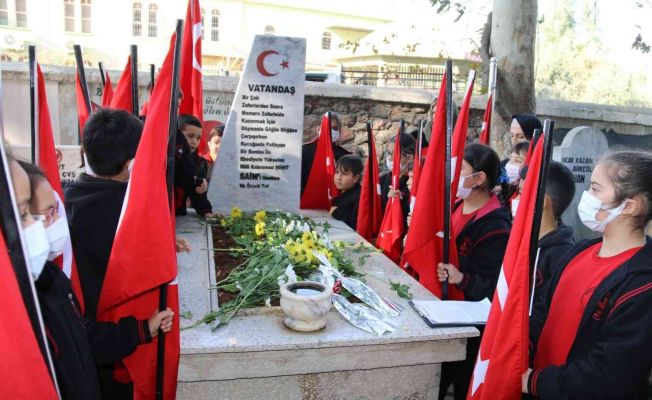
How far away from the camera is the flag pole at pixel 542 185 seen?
1.90m

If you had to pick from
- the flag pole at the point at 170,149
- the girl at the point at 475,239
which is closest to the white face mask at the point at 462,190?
the girl at the point at 475,239

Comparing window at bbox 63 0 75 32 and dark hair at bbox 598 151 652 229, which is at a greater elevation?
window at bbox 63 0 75 32

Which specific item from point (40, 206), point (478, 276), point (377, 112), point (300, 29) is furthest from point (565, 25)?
point (40, 206)

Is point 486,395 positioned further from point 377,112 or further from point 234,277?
point 377,112

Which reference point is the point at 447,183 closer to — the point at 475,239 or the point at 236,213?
the point at 475,239

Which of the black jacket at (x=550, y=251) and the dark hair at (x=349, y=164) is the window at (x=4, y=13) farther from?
the black jacket at (x=550, y=251)

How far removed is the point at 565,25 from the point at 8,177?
89.5 ft

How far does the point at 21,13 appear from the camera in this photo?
92.7 feet

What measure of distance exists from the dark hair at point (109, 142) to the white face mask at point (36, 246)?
0.88m

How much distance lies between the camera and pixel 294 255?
112 inches

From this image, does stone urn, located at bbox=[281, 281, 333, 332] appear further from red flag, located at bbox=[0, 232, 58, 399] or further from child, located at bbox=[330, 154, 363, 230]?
child, located at bbox=[330, 154, 363, 230]

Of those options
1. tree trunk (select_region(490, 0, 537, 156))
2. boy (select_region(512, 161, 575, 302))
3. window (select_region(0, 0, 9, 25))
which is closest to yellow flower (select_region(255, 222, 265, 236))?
boy (select_region(512, 161, 575, 302))

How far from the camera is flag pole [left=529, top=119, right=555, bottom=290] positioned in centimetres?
Result: 190

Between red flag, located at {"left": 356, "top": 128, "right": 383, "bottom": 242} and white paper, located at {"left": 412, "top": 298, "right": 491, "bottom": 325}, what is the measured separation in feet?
5.88
